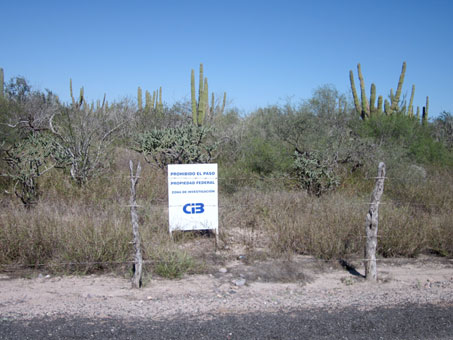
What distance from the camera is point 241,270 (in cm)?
661

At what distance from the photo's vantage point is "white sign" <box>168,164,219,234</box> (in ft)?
24.4

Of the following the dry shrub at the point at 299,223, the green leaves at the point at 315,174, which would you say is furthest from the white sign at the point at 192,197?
the green leaves at the point at 315,174

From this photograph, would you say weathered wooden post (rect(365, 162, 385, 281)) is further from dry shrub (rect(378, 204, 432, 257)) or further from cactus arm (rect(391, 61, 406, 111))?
cactus arm (rect(391, 61, 406, 111))

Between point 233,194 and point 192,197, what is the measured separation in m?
2.92

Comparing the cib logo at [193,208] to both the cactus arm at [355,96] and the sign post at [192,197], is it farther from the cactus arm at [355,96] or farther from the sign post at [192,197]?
the cactus arm at [355,96]

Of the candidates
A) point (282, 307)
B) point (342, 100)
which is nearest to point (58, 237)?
point (282, 307)

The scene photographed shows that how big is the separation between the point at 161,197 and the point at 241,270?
14.0 ft

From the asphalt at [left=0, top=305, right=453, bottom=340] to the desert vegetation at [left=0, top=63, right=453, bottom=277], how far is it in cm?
166

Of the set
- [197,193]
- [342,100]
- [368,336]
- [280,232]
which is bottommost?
[368,336]

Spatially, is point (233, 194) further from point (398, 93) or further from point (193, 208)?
point (398, 93)

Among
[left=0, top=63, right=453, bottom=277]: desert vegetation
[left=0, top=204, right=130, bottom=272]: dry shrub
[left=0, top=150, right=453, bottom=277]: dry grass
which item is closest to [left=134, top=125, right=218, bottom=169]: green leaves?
[left=0, top=63, right=453, bottom=277]: desert vegetation

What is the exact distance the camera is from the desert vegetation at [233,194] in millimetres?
6605

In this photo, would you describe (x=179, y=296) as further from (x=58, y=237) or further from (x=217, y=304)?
(x=58, y=237)

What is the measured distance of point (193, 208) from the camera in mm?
7531
